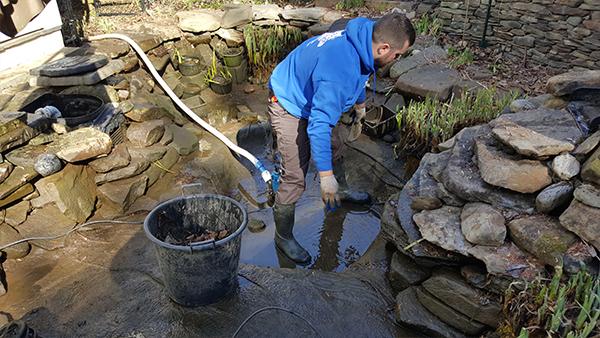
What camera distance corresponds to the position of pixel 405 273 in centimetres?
272

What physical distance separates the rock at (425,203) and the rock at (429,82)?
6.93 feet

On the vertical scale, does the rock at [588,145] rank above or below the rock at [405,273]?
above

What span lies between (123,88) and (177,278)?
3225mm

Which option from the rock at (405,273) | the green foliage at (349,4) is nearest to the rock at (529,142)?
the rock at (405,273)

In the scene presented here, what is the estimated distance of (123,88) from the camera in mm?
4766

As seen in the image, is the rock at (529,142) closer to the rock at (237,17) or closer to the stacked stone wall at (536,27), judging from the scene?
the stacked stone wall at (536,27)

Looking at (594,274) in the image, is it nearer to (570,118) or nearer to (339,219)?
(570,118)

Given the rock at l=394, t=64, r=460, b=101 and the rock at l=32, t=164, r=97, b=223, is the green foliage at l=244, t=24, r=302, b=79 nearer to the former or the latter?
the rock at l=394, t=64, r=460, b=101

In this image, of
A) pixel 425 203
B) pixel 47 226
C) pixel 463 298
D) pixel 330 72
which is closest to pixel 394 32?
pixel 330 72

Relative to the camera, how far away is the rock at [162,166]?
4.08 metres

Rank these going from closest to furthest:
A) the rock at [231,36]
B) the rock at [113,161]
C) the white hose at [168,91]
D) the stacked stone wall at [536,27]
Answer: the rock at [113,161], the white hose at [168,91], the stacked stone wall at [536,27], the rock at [231,36]

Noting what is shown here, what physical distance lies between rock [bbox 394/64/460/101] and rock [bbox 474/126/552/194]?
207 cm

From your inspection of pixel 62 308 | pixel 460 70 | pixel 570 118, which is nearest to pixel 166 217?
pixel 62 308

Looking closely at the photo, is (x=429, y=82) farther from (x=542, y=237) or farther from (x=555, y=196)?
(x=542, y=237)
